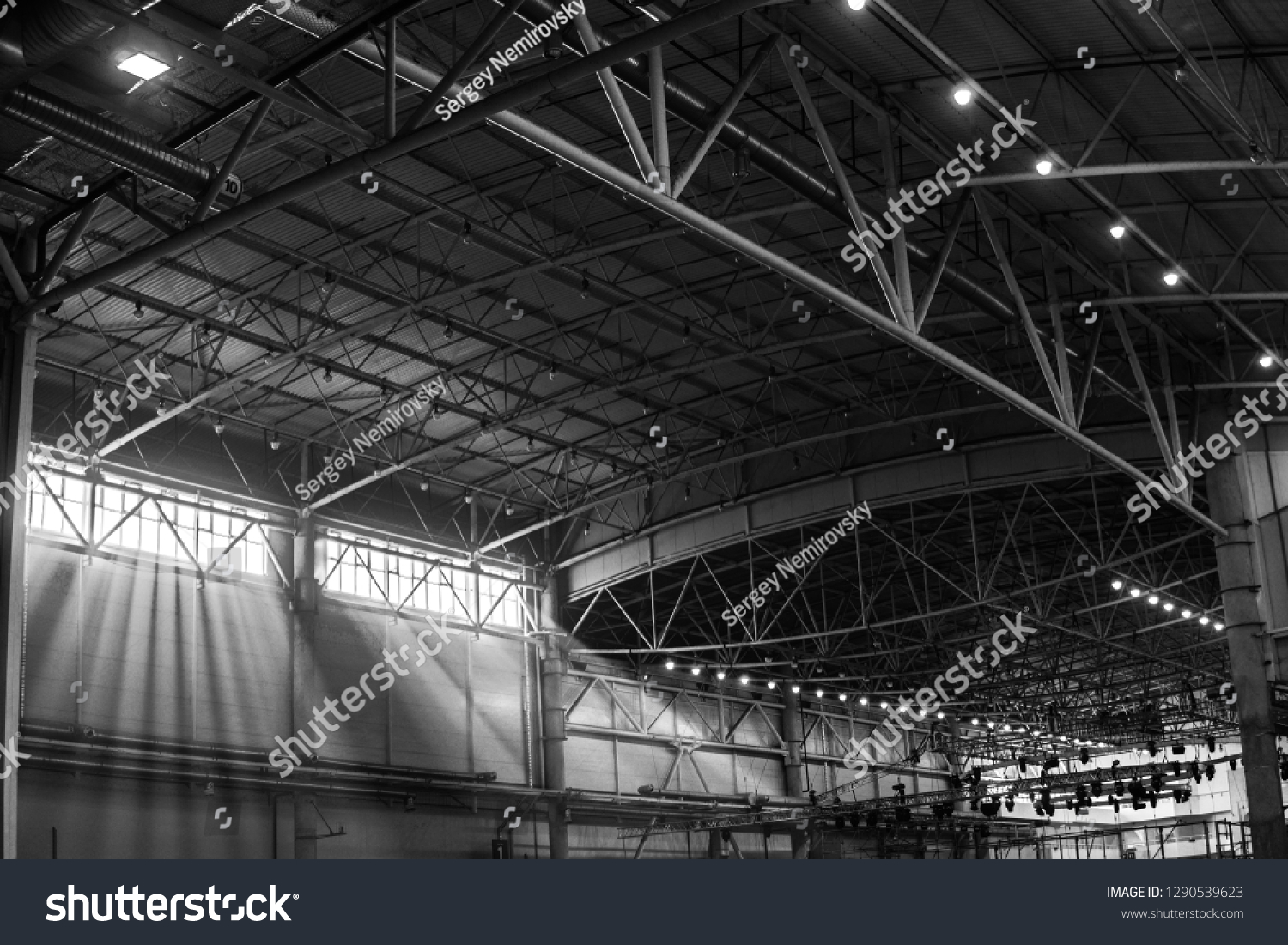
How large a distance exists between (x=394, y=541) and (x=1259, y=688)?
2494cm

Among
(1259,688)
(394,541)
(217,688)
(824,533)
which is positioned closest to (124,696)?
(217,688)

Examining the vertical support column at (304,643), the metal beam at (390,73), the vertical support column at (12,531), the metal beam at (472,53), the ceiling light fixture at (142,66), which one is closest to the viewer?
the metal beam at (472,53)

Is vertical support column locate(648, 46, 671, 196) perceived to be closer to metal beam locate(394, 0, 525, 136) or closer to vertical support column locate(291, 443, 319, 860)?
metal beam locate(394, 0, 525, 136)

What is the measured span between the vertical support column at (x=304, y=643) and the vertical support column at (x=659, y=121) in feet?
80.3

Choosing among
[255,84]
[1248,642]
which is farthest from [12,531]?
[1248,642]

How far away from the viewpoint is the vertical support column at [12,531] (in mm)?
19219

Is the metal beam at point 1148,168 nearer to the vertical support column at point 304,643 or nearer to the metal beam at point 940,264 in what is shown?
the metal beam at point 940,264

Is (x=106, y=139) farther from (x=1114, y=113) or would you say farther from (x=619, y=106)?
(x=1114, y=113)

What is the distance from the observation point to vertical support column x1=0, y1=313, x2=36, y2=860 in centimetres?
1922

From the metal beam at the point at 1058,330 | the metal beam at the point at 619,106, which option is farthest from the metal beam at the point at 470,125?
the metal beam at the point at 1058,330

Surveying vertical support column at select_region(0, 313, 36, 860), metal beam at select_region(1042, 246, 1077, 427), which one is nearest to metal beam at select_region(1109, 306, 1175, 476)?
metal beam at select_region(1042, 246, 1077, 427)

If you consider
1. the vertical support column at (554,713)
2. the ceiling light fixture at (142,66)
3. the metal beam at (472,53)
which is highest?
the ceiling light fixture at (142,66)

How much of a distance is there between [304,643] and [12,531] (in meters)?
20.0

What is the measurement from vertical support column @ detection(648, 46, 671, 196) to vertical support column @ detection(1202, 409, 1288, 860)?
67.8ft
